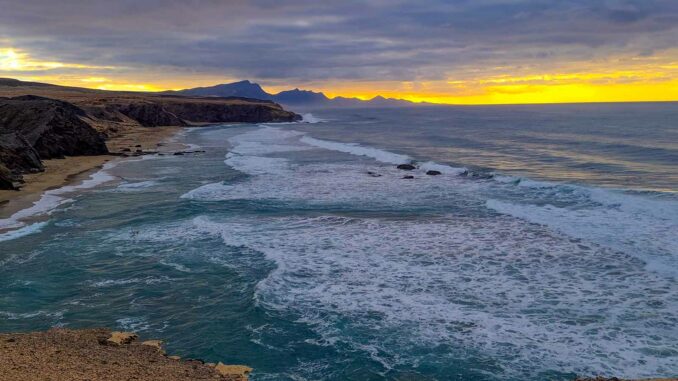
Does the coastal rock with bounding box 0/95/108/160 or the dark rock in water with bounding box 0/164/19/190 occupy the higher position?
the coastal rock with bounding box 0/95/108/160

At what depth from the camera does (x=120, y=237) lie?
22.0m

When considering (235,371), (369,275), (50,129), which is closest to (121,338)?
(235,371)

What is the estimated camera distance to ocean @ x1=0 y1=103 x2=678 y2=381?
1221cm

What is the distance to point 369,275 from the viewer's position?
1736cm

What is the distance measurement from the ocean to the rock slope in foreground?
62 cm

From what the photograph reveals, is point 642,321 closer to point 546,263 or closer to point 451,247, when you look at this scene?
point 546,263

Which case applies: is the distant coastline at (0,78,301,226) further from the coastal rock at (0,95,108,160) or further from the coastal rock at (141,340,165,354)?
the coastal rock at (141,340,165,354)

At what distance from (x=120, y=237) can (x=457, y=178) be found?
81.4 ft

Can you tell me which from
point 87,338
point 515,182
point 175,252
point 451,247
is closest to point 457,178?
point 515,182

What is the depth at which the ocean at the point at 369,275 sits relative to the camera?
1221cm

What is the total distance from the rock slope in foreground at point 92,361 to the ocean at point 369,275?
622 mm

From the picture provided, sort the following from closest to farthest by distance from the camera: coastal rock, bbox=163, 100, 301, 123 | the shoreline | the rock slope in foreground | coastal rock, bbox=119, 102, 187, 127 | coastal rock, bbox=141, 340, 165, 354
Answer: the rock slope in foreground
coastal rock, bbox=141, 340, 165, 354
the shoreline
coastal rock, bbox=119, 102, 187, 127
coastal rock, bbox=163, 100, 301, 123

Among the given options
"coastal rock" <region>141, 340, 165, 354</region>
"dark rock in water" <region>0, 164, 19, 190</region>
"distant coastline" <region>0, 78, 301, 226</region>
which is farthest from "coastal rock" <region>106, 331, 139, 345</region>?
"dark rock in water" <region>0, 164, 19, 190</region>

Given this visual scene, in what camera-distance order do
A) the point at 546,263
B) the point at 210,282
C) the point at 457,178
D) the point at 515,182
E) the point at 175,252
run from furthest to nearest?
the point at 457,178 < the point at 515,182 < the point at 175,252 < the point at 546,263 < the point at 210,282
